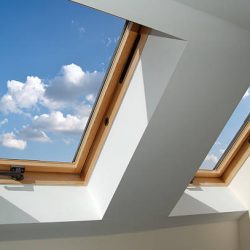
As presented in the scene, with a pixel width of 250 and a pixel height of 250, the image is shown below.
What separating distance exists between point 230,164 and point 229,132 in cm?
36

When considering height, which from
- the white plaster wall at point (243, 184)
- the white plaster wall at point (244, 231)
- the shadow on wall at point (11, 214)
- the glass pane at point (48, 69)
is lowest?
the shadow on wall at point (11, 214)

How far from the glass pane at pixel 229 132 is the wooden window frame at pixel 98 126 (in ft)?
3.25

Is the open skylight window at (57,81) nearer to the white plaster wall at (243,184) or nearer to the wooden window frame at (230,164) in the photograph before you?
the wooden window frame at (230,164)

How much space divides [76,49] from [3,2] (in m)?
0.39

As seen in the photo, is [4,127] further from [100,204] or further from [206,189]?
[206,189]

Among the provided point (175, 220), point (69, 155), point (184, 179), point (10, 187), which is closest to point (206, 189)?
point (175, 220)

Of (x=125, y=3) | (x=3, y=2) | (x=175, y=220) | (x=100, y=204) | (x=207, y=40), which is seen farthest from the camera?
(x=175, y=220)

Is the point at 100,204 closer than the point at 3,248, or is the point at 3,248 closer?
the point at 3,248

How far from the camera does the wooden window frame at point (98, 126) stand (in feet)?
5.26

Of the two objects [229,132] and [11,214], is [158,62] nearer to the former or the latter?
[11,214]

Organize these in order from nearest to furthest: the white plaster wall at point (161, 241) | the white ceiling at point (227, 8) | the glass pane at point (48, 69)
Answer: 1. the white ceiling at point (227, 8)
2. the glass pane at point (48, 69)
3. the white plaster wall at point (161, 241)

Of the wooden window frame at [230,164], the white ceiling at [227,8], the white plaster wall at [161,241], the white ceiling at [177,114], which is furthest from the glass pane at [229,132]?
the white ceiling at [227,8]

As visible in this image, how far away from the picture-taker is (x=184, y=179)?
1.98 meters

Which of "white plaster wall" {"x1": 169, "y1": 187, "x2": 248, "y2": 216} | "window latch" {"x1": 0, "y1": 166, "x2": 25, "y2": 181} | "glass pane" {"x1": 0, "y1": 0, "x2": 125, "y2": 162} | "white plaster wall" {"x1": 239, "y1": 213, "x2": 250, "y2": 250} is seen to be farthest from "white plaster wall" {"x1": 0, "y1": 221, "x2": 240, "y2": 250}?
"glass pane" {"x1": 0, "y1": 0, "x2": 125, "y2": 162}
